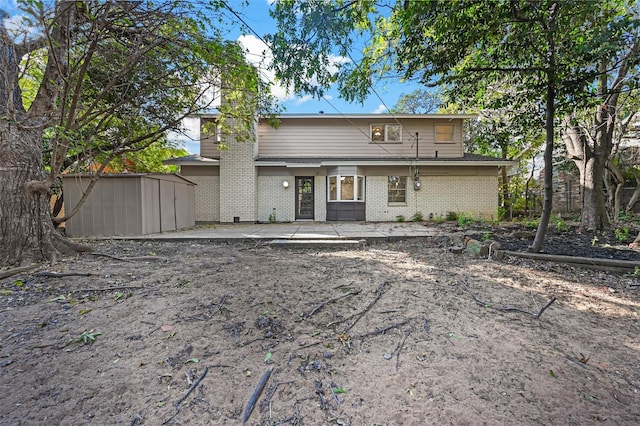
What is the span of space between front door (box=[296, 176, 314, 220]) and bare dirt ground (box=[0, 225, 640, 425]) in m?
8.56

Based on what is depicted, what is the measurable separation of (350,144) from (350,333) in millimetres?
11247

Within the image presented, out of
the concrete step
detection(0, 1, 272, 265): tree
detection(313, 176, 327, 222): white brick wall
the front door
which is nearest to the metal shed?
detection(0, 1, 272, 265): tree

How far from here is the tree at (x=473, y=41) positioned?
3.77m

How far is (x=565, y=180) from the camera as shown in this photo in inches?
603

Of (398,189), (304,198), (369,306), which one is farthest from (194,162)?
(369,306)

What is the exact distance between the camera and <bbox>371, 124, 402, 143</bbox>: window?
502 inches

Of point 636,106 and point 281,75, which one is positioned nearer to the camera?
point 281,75

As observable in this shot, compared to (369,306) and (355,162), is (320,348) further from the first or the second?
(355,162)

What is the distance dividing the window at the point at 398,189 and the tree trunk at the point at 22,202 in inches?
426

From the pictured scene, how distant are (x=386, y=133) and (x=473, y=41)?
341 inches

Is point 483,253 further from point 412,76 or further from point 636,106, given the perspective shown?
point 636,106

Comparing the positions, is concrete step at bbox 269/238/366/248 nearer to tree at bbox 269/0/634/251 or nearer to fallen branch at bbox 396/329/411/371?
tree at bbox 269/0/634/251

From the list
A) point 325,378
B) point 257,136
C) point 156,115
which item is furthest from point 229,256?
point 257,136

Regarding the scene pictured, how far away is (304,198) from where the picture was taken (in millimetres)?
12516
